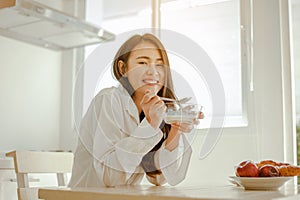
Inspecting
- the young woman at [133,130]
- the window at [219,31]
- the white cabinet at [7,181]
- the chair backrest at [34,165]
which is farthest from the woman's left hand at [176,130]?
the white cabinet at [7,181]

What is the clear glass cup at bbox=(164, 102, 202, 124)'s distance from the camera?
3.98 ft

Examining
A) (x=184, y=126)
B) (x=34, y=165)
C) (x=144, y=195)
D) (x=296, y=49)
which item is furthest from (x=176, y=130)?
(x=296, y=49)

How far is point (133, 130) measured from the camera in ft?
4.64

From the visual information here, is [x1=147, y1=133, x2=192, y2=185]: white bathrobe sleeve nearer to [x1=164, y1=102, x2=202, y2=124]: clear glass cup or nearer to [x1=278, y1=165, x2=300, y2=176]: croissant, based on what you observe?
[x1=164, y1=102, x2=202, y2=124]: clear glass cup

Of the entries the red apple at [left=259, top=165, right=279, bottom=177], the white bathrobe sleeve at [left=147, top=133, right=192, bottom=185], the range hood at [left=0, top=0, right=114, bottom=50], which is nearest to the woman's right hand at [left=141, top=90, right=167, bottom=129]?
the white bathrobe sleeve at [left=147, top=133, right=192, bottom=185]

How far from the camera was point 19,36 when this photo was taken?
262 cm

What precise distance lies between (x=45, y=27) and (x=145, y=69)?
117 centimetres

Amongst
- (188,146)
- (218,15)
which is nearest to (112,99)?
(188,146)

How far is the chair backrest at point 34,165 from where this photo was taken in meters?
1.58

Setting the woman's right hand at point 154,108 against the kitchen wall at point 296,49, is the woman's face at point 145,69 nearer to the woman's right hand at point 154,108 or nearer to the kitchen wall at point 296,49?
the woman's right hand at point 154,108

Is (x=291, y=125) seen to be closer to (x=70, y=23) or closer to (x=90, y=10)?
(x=70, y=23)

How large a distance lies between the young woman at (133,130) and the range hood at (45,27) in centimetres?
74

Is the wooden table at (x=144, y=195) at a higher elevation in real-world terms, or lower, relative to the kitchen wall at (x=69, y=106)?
lower

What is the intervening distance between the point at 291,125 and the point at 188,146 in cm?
79
